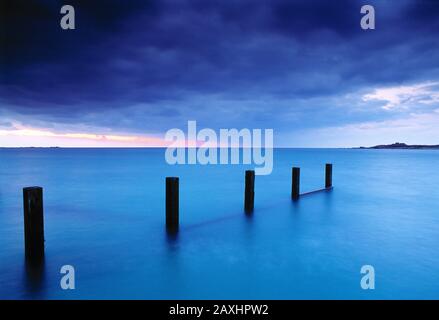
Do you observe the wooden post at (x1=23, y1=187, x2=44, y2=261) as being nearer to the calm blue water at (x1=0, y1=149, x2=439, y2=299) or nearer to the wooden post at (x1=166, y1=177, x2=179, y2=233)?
the calm blue water at (x1=0, y1=149, x2=439, y2=299)

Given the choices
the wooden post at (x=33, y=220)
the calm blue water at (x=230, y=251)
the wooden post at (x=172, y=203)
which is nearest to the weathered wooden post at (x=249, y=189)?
the calm blue water at (x=230, y=251)

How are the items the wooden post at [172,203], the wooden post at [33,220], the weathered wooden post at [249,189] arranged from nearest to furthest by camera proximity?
the wooden post at [33,220]
the wooden post at [172,203]
the weathered wooden post at [249,189]

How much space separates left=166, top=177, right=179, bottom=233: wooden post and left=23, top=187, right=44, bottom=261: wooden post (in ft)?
9.15

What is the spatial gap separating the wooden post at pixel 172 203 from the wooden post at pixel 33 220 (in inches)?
110

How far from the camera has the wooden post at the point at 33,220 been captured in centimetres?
554

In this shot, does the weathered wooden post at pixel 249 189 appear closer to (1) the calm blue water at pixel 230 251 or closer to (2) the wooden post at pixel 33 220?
(1) the calm blue water at pixel 230 251

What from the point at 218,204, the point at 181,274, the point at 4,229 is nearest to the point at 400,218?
the point at 218,204

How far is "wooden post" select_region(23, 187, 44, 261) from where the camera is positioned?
554cm

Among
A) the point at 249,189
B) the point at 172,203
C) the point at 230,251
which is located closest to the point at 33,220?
the point at 172,203

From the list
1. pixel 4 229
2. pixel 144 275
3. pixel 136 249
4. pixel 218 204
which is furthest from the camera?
pixel 218 204
